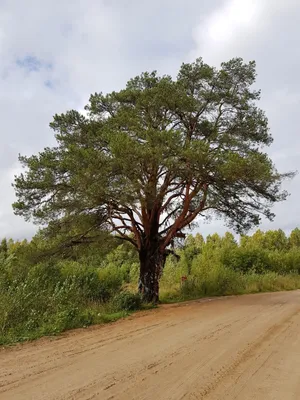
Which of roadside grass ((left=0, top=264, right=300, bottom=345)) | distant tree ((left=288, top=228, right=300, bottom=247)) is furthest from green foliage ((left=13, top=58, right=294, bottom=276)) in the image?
distant tree ((left=288, top=228, right=300, bottom=247))

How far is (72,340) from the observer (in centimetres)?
776

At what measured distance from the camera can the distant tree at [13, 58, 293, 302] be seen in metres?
13.3

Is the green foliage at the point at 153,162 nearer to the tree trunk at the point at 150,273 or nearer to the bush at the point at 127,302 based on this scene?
the tree trunk at the point at 150,273

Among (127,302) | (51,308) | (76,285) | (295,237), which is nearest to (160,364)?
(51,308)

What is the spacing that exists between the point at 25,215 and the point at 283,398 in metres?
13.5

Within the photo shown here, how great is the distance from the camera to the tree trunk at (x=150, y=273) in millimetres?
16156

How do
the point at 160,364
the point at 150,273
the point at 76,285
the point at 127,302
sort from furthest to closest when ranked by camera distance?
the point at 150,273 < the point at 127,302 < the point at 76,285 < the point at 160,364

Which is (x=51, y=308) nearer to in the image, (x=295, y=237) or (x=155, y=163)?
(x=155, y=163)

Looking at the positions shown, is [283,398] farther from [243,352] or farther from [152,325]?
[152,325]

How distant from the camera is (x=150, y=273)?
16.4 m

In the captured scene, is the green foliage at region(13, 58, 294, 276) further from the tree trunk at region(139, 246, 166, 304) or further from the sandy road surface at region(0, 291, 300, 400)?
the sandy road surface at region(0, 291, 300, 400)

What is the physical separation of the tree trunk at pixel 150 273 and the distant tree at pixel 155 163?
5 centimetres

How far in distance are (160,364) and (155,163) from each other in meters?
8.84

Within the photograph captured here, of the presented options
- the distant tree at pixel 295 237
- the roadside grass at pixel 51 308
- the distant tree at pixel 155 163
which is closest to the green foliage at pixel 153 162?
the distant tree at pixel 155 163
